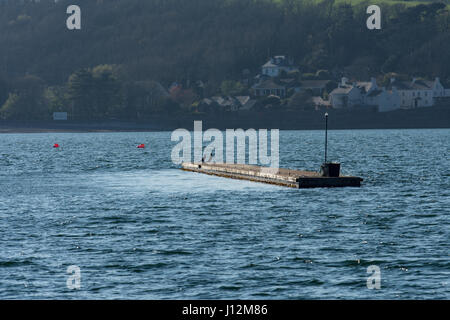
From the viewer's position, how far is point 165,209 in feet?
180

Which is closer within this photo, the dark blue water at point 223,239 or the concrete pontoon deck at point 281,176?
the dark blue water at point 223,239

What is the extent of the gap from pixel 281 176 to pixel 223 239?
98.0 ft

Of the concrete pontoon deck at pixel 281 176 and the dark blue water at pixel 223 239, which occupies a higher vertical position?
the concrete pontoon deck at pixel 281 176

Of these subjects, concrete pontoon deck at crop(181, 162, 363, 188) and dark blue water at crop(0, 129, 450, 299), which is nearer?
dark blue water at crop(0, 129, 450, 299)

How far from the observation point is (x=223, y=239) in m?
41.2

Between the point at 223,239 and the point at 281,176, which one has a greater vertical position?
the point at 281,176

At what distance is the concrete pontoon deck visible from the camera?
218 feet

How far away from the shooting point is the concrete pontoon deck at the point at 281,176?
66.4 m

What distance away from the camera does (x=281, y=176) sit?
7056 cm

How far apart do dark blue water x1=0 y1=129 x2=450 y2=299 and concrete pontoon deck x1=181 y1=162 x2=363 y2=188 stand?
1076mm

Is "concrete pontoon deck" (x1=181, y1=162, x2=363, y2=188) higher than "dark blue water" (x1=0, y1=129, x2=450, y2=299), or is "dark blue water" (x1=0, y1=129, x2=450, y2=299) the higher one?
"concrete pontoon deck" (x1=181, y1=162, x2=363, y2=188)

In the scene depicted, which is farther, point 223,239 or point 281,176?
point 281,176

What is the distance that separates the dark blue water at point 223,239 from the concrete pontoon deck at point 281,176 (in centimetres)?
108
